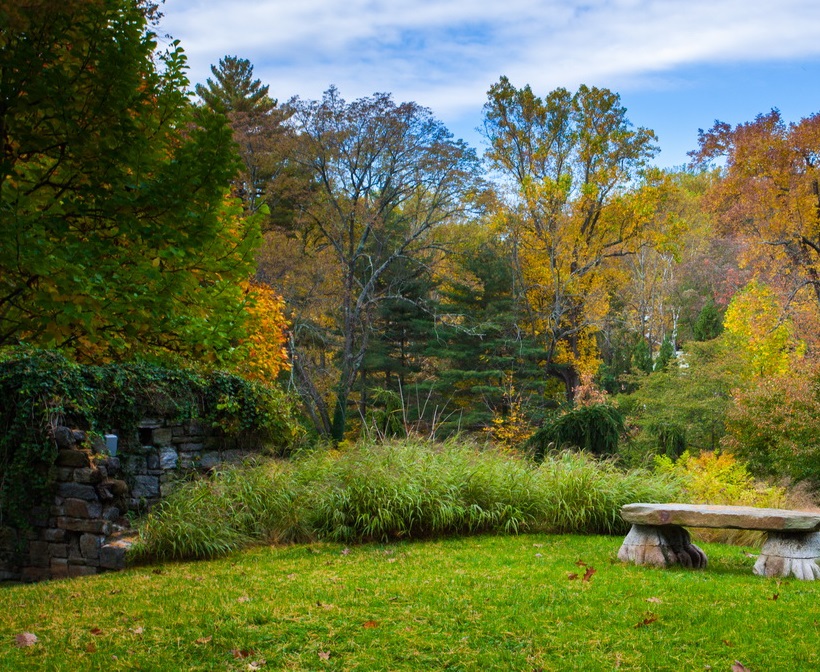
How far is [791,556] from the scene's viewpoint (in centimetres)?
571

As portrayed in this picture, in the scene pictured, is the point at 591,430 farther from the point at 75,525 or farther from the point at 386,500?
the point at 75,525

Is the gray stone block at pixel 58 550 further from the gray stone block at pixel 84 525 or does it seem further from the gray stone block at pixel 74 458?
the gray stone block at pixel 74 458

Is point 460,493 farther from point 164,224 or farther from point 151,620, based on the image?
point 164,224

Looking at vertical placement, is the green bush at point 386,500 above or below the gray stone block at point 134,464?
below

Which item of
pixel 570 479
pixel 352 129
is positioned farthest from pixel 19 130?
pixel 352 129

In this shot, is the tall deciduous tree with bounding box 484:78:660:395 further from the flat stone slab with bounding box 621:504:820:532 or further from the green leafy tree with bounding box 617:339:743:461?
the flat stone slab with bounding box 621:504:820:532

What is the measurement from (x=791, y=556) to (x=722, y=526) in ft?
1.90

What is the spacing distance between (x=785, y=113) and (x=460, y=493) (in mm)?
17149

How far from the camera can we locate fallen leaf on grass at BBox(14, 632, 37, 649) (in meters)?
4.21

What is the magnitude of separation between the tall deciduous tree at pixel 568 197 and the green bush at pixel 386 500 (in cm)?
1587

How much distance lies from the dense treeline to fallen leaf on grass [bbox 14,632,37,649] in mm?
1859

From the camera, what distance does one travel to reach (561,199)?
24.2m

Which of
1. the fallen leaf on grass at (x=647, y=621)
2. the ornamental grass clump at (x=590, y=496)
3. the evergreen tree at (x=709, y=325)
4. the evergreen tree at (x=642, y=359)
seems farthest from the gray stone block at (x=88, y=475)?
the evergreen tree at (x=709, y=325)

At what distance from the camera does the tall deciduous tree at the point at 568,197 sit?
24.5 m
